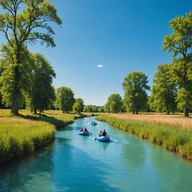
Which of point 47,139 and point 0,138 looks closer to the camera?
point 0,138

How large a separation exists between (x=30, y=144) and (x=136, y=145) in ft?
39.8

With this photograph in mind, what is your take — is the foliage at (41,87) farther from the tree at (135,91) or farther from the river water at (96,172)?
the tree at (135,91)

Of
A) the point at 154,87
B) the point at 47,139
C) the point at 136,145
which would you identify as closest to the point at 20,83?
the point at 47,139

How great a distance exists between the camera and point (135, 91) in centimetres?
7119

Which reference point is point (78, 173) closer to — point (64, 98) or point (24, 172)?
point (24, 172)

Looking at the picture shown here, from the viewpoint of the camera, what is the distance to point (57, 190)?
9.65 metres

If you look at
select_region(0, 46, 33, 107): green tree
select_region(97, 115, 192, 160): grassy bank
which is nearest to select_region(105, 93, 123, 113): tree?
select_region(0, 46, 33, 107): green tree

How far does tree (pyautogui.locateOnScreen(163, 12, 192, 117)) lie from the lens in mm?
→ 37438

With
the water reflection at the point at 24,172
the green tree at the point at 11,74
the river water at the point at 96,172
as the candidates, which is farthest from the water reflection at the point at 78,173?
the green tree at the point at 11,74

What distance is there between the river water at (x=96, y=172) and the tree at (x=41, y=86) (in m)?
24.9

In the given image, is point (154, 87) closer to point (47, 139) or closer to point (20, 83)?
point (20, 83)

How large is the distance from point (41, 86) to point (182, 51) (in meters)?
29.8

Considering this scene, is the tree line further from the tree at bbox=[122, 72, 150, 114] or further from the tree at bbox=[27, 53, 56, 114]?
the tree at bbox=[122, 72, 150, 114]

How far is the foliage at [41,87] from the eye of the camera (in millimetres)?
41469
